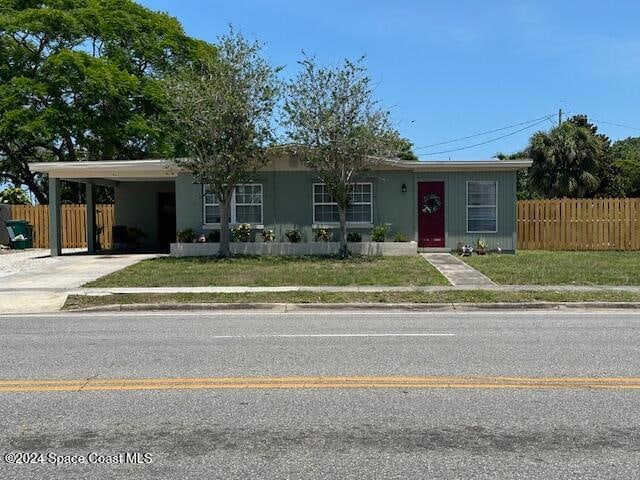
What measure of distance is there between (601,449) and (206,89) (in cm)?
1743

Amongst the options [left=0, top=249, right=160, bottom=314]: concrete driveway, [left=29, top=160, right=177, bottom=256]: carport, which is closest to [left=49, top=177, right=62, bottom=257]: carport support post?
[left=0, top=249, right=160, bottom=314]: concrete driveway

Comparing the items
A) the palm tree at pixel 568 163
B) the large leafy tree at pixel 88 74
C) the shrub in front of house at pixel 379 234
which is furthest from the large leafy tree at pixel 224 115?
the palm tree at pixel 568 163

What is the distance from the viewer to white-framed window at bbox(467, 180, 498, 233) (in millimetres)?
22953

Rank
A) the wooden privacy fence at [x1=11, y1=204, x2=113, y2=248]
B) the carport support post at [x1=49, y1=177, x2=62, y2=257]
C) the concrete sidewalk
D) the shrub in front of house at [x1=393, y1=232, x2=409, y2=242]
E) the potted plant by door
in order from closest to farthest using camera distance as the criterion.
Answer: the concrete sidewalk, the potted plant by door, the shrub in front of house at [x1=393, y1=232, x2=409, y2=242], the carport support post at [x1=49, y1=177, x2=62, y2=257], the wooden privacy fence at [x1=11, y1=204, x2=113, y2=248]

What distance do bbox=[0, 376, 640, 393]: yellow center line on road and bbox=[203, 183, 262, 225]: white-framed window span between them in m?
16.8

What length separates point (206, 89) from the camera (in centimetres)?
1989

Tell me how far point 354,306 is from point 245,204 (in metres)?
11.6

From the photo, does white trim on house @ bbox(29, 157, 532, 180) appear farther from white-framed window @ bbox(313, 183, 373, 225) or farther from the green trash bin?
the green trash bin

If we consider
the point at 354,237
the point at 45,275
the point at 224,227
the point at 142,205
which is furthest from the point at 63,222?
the point at 354,237

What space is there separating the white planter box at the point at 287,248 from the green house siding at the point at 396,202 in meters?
0.72

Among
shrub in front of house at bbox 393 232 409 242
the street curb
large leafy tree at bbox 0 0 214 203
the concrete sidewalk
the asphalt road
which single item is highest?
large leafy tree at bbox 0 0 214 203

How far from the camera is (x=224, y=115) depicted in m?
19.9

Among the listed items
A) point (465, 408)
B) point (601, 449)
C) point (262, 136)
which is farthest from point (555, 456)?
point (262, 136)

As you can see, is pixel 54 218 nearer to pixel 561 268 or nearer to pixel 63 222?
pixel 63 222
